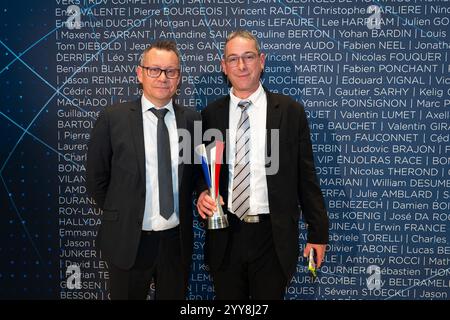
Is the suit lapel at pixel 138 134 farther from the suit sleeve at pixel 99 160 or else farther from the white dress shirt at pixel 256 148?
the white dress shirt at pixel 256 148

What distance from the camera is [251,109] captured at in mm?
2420

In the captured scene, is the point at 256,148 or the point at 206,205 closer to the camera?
the point at 206,205

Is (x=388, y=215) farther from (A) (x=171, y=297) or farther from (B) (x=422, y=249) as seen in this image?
(A) (x=171, y=297)

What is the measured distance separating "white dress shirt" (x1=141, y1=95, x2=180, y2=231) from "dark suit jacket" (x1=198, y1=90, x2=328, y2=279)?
0.79 feet

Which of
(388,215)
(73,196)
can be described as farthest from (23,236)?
(388,215)

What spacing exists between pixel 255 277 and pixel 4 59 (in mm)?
2411

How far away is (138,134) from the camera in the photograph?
7.52 feet

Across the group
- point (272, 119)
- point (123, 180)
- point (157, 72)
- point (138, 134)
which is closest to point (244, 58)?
point (272, 119)

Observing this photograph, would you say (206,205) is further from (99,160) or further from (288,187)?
(99,160)

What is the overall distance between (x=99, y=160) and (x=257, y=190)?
34.4 inches

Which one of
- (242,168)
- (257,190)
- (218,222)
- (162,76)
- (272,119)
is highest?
(162,76)

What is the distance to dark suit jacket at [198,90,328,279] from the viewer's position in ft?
7.66

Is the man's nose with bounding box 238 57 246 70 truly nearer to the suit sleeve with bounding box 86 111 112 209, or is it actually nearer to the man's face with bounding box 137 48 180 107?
the man's face with bounding box 137 48 180 107

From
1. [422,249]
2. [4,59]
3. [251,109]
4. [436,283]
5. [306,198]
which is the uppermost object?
[4,59]
